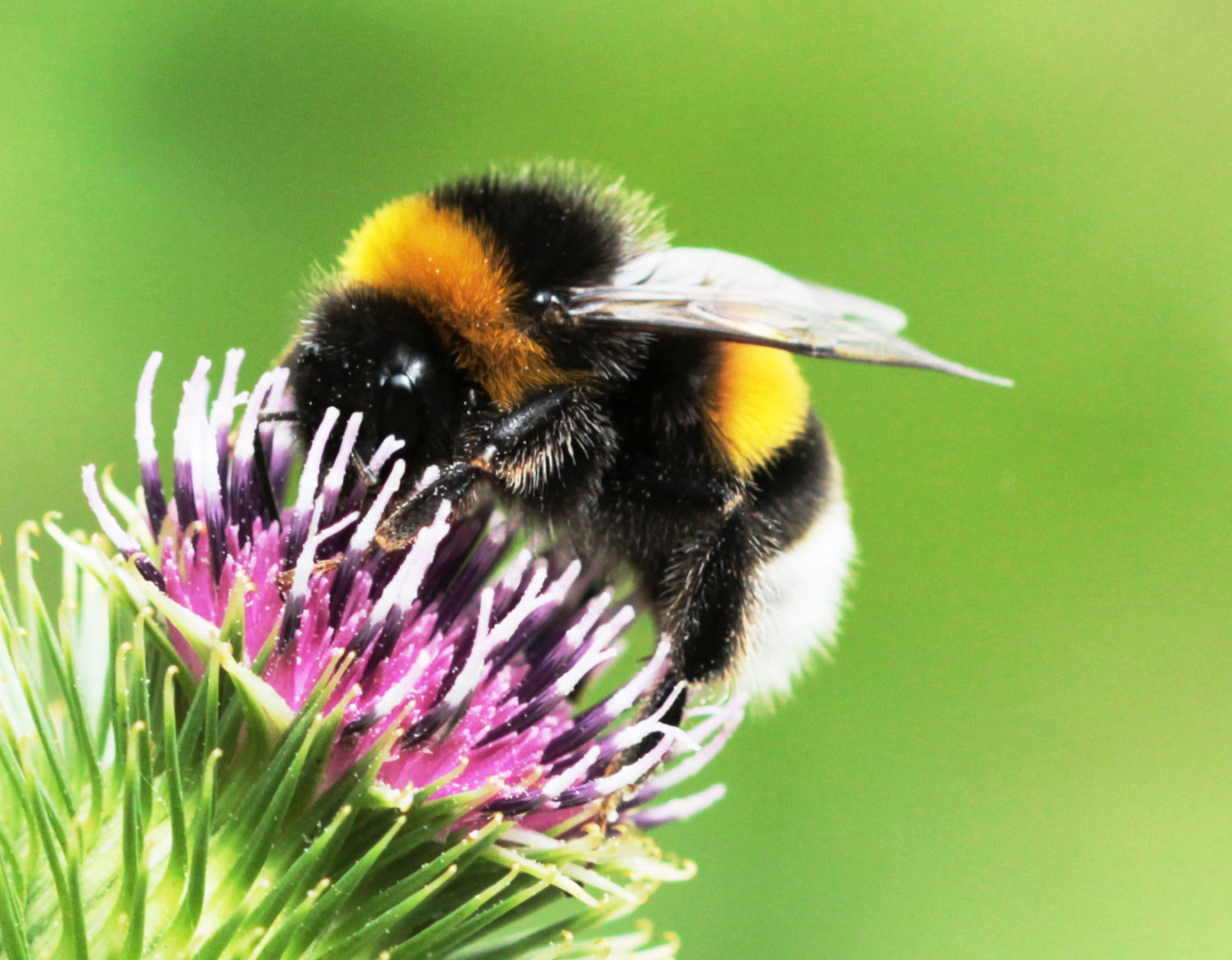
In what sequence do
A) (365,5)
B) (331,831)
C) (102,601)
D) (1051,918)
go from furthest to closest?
(365,5) → (1051,918) → (102,601) → (331,831)

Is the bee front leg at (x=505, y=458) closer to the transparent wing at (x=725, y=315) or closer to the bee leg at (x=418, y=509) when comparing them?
the bee leg at (x=418, y=509)

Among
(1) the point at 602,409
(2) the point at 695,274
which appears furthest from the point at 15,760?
(2) the point at 695,274

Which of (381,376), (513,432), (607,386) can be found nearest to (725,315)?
(607,386)

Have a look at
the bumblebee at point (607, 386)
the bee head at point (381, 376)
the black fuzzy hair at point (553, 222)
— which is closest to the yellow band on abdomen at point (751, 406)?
the bumblebee at point (607, 386)

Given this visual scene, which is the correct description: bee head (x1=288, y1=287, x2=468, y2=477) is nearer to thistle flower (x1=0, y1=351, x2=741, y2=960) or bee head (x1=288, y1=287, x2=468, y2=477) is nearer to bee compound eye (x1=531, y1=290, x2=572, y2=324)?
thistle flower (x1=0, y1=351, x2=741, y2=960)

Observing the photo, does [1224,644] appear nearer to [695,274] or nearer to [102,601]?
[695,274]

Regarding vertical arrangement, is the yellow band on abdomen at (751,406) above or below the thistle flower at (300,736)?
above

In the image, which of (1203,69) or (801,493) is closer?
(801,493)
